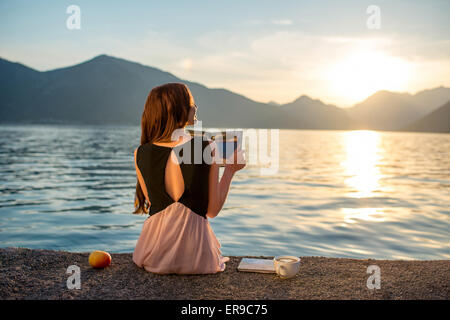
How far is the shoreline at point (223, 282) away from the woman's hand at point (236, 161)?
1.14 m

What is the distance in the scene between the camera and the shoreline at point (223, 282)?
12.7ft

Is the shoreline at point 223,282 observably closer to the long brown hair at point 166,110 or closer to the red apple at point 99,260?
the red apple at point 99,260

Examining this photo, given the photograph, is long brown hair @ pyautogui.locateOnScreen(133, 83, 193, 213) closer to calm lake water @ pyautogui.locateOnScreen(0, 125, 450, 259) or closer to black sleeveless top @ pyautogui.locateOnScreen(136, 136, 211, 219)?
black sleeveless top @ pyautogui.locateOnScreen(136, 136, 211, 219)

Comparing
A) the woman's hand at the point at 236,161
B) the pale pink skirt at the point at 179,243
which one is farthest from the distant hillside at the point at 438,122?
the pale pink skirt at the point at 179,243

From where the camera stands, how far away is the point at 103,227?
10.1m

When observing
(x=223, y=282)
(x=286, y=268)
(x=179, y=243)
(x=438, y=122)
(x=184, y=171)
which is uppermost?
(x=438, y=122)

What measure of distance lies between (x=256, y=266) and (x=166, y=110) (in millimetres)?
1957

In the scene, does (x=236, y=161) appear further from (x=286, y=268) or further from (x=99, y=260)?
(x=99, y=260)

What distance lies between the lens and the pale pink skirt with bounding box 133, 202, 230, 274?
4273 millimetres

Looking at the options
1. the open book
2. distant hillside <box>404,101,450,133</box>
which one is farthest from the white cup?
distant hillside <box>404,101,450,133</box>

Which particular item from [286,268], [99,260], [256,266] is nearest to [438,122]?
[256,266]

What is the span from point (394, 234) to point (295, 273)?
6671 millimetres

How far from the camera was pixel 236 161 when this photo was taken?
4.20 metres
